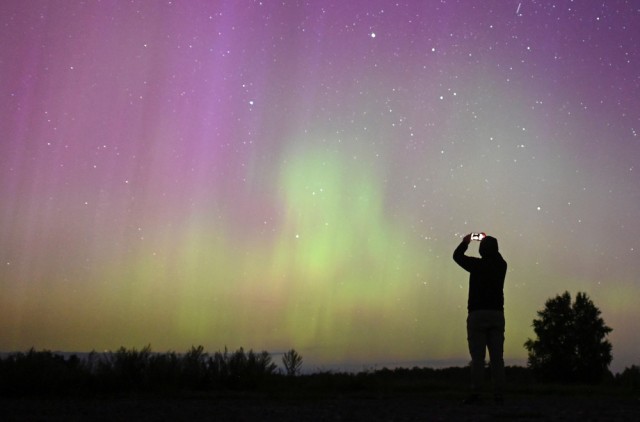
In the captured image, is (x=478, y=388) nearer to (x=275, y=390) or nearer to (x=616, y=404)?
(x=616, y=404)

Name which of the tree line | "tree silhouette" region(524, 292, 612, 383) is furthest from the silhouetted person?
"tree silhouette" region(524, 292, 612, 383)

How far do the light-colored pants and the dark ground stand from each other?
39 centimetres

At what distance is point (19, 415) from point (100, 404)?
1.53 metres

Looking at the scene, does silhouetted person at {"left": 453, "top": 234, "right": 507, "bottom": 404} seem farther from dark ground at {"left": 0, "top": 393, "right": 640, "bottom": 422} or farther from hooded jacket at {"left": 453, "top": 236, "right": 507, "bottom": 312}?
dark ground at {"left": 0, "top": 393, "right": 640, "bottom": 422}

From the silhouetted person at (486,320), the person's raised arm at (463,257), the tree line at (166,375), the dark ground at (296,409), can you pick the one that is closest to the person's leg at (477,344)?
the silhouetted person at (486,320)

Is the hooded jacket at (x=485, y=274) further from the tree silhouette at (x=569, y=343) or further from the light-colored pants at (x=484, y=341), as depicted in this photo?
the tree silhouette at (x=569, y=343)

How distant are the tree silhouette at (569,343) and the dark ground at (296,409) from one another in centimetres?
2648

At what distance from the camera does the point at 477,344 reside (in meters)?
8.24

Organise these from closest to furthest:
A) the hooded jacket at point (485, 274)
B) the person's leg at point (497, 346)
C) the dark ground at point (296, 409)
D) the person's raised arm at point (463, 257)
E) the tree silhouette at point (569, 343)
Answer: the dark ground at point (296, 409)
the person's leg at point (497, 346)
the hooded jacket at point (485, 274)
the person's raised arm at point (463, 257)
the tree silhouette at point (569, 343)

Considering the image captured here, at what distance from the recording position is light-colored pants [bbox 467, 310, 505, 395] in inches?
321

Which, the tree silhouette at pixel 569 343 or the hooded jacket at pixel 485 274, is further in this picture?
the tree silhouette at pixel 569 343

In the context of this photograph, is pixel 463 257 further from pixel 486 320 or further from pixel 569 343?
pixel 569 343

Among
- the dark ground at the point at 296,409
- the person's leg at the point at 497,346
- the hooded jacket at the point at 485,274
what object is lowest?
the dark ground at the point at 296,409

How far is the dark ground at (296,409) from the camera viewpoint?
5.89 meters
